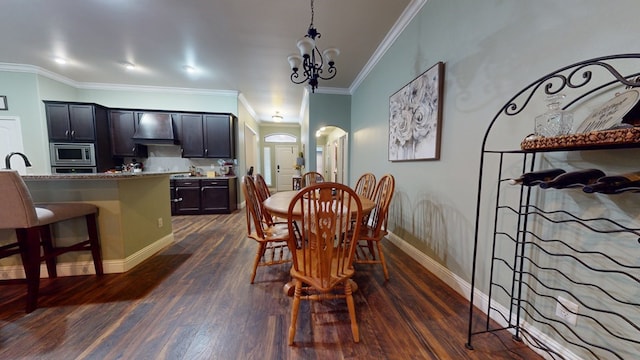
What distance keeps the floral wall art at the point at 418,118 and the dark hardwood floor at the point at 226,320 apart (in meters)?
1.26

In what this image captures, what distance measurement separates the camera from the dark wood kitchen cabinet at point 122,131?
170 inches

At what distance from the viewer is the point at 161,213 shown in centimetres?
271

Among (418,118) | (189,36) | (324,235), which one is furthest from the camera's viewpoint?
(189,36)

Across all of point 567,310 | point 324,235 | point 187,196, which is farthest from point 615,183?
point 187,196

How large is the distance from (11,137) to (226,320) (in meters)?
5.62

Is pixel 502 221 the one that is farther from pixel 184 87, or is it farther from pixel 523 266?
pixel 184 87

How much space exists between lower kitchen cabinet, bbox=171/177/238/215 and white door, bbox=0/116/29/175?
8.20 feet

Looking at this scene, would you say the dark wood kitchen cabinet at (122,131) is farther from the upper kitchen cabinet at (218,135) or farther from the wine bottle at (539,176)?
the wine bottle at (539,176)

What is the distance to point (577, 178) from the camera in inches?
35.2

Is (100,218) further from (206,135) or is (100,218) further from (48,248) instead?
(206,135)

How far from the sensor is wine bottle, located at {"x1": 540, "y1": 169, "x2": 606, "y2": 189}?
2.89ft

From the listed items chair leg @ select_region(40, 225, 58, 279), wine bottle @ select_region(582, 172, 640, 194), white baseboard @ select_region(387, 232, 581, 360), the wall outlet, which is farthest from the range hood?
the wall outlet

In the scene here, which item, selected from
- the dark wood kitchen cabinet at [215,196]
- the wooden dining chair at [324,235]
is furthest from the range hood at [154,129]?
the wooden dining chair at [324,235]

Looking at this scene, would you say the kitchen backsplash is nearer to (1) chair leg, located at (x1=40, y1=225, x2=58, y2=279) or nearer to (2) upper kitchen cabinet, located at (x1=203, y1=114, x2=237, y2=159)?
(2) upper kitchen cabinet, located at (x1=203, y1=114, x2=237, y2=159)
